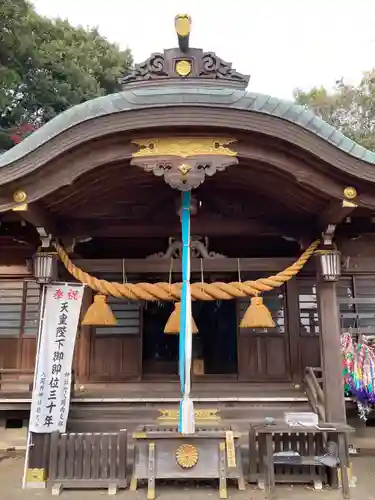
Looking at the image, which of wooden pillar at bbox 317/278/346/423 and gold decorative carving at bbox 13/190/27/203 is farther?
wooden pillar at bbox 317/278/346/423

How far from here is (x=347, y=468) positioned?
5.43m

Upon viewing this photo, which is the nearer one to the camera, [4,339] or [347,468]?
[347,468]

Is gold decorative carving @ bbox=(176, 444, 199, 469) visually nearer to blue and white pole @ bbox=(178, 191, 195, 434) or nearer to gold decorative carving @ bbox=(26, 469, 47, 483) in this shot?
blue and white pole @ bbox=(178, 191, 195, 434)

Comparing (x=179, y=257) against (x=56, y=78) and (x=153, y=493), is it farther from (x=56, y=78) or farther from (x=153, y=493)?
(x=56, y=78)

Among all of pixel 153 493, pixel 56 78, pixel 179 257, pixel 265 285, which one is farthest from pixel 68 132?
pixel 56 78

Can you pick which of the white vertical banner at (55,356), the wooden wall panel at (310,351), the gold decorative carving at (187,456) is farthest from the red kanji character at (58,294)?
the wooden wall panel at (310,351)

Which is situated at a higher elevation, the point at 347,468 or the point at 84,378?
the point at 84,378

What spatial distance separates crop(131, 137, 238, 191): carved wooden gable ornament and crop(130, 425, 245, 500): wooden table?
2925 mm

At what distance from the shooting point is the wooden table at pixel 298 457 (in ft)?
17.2

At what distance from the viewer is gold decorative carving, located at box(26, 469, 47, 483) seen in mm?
5523

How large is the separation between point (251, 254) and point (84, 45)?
67.9 feet

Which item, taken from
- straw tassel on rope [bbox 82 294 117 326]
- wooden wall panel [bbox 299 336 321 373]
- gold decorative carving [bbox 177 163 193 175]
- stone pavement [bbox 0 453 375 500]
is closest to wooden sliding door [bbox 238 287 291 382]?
wooden wall panel [bbox 299 336 321 373]

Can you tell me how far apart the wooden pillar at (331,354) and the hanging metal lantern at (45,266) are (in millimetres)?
3681

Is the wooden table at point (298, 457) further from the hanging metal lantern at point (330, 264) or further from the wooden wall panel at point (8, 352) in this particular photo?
the wooden wall panel at point (8, 352)
